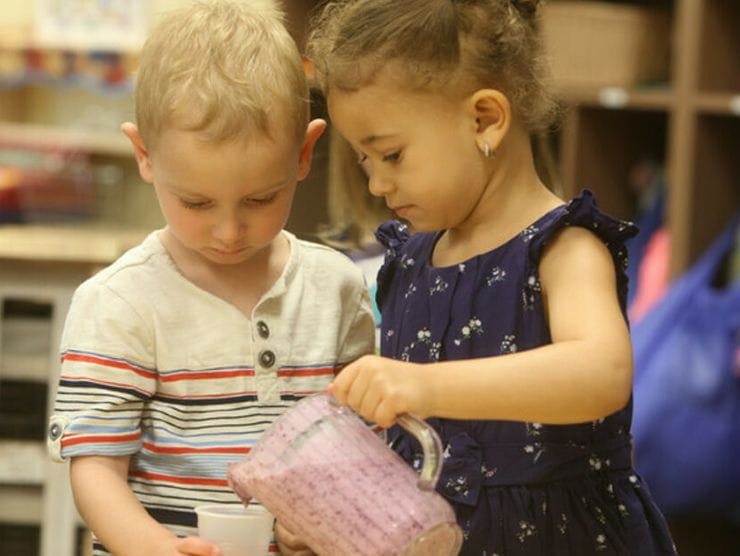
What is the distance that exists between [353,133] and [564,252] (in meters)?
0.21

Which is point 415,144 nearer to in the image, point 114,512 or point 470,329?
point 470,329

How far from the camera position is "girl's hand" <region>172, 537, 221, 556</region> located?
1156mm

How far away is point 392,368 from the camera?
104 centimetres

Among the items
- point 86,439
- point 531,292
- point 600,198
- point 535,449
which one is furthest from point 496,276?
point 600,198

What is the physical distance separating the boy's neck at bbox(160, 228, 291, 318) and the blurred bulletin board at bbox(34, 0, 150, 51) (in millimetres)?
1840

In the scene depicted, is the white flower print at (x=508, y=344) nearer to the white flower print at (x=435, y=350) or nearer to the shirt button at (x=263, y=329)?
the white flower print at (x=435, y=350)

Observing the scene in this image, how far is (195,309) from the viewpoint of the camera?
1.33 m

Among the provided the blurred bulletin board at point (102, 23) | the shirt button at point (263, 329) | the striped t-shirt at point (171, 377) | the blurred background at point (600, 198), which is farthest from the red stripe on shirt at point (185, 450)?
the blurred bulletin board at point (102, 23)

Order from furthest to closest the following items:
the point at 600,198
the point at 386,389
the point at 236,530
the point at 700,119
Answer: the point at 600,198, the point at 700,119, the point at 236,530, the point at 386,389

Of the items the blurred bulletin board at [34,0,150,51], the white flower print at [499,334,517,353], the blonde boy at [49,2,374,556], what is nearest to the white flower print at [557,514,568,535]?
the white flower print at [499,334,517,353]

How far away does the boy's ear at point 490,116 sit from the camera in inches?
49.3

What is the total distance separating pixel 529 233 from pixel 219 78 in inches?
11.7

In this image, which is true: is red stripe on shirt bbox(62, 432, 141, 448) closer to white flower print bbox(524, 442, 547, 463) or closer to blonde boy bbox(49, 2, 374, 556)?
blonde boy bbox(49, 2, 374, 556)

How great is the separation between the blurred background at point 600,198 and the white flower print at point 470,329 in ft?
3.61
